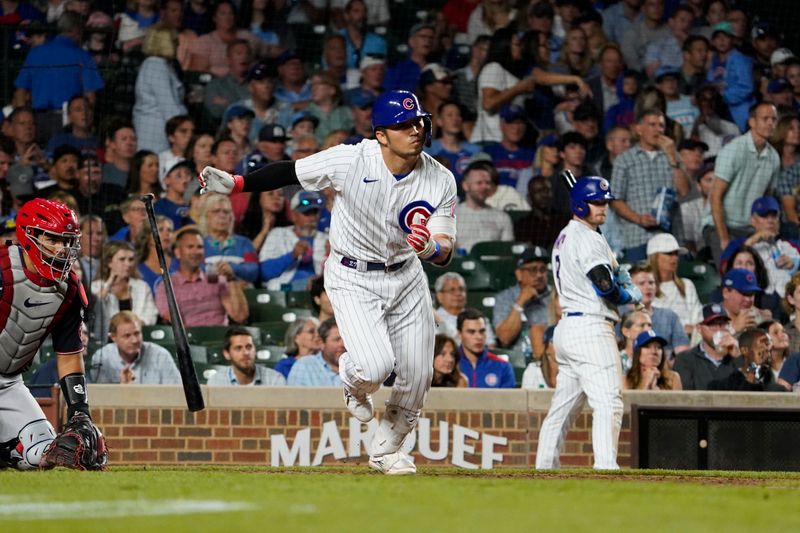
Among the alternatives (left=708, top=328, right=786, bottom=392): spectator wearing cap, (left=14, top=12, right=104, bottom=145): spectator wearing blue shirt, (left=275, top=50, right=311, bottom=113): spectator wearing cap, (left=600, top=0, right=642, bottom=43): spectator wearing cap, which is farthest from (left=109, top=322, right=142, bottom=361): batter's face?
(left=600, top=0, right=642, bottom=43): spectator wearing cap

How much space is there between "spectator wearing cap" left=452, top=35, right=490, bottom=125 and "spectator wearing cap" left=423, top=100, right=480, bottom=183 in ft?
0.50

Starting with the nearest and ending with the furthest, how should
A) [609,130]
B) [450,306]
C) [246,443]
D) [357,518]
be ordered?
[357,518] → [246,443] → [450,306] → [609,130]

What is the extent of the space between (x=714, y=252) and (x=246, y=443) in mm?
4692

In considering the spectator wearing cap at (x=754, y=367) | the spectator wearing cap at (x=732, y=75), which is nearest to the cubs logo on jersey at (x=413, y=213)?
the spectator wearing cap at (x=754, y=367)

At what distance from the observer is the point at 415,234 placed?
581cm

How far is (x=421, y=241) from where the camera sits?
579 centimetres

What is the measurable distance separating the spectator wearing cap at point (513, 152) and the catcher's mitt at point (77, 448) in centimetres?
633

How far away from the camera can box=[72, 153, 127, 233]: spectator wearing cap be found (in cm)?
1129

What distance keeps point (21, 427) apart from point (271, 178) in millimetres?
1757

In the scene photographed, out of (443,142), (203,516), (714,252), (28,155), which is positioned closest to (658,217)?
(714,252)

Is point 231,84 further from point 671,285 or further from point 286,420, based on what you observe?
point 671,285

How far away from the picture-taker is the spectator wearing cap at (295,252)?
11.3 metres

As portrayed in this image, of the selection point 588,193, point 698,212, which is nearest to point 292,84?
point 698,212

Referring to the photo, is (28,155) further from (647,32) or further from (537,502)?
(537,502)
